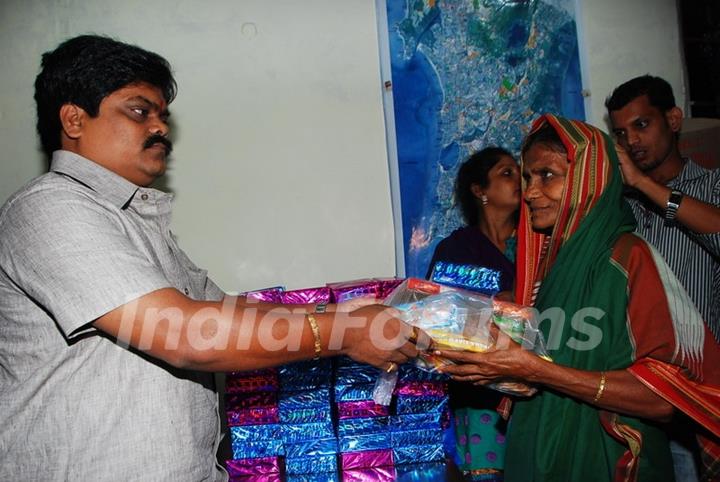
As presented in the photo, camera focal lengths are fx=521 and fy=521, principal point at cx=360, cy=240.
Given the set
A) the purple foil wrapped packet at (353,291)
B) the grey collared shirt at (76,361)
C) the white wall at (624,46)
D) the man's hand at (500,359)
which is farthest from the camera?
the white wall at (624,46)

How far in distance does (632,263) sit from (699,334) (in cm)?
29

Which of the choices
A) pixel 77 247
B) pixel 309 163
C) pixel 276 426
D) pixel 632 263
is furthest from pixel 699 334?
pixel 309 163

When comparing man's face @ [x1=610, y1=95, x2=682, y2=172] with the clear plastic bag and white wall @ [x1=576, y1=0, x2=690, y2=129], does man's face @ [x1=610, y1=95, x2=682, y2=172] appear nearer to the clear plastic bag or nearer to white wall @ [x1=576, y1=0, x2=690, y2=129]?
white wall @ [x1=576, y1=0, x2=690, y2=129]

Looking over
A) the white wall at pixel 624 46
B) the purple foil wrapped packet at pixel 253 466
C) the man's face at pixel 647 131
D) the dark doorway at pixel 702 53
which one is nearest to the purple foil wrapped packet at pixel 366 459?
the purple foil wrapped packet at pixel 253 466

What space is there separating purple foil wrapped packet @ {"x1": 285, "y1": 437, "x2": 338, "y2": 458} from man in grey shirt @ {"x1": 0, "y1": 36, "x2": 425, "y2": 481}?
0.39 meters

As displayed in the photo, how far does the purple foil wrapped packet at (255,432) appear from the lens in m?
1.93

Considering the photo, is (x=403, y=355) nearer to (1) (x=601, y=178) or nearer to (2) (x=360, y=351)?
(2) (x=360, y=351)

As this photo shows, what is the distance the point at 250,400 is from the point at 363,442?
17.8 inches

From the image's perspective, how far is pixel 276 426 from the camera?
Result: 6.37ft

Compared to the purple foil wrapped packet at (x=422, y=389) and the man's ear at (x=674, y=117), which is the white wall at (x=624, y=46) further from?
the purple foil wrapped packet at (x=422, y=389)

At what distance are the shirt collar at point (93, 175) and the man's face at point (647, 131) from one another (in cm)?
242

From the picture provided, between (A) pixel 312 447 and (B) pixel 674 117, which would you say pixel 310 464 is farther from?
(B) pixel 674 117

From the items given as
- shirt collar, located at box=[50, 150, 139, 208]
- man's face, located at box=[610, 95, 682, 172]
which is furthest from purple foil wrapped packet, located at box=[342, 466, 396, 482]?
man's face, located at box=[610, 95, 682, 172]

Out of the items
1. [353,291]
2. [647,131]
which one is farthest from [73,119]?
[647,131]
